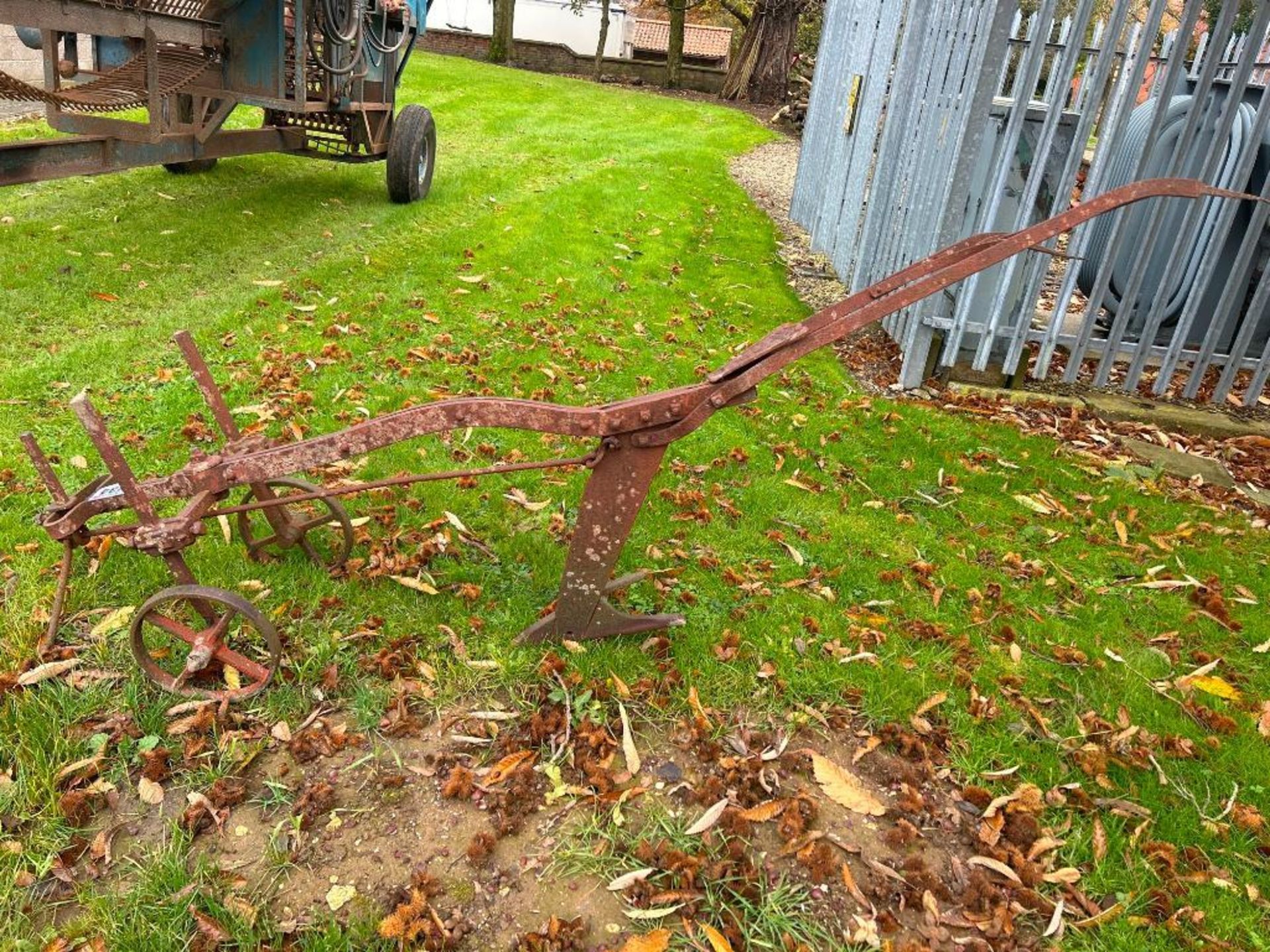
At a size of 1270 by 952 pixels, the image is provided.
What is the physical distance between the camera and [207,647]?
2.85 meters

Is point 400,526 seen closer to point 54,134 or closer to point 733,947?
point 733,947

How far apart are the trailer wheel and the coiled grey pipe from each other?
20.0 feet

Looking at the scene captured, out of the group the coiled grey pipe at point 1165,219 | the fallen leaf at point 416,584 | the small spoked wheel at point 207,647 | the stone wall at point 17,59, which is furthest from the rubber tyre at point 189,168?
the coiled grey pipe at point 1165,219

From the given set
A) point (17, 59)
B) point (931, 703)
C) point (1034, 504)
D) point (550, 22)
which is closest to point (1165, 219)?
point (1034, 504)

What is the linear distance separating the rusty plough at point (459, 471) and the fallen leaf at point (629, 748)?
0.38m

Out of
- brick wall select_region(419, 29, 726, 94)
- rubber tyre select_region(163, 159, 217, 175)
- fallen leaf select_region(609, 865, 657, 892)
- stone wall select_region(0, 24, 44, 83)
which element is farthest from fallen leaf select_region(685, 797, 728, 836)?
brick wall select_region(419, 29, 726, 94)

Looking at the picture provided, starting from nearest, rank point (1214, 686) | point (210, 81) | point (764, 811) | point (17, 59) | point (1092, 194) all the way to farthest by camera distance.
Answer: point (764, 811) → point (1214, 686) → point (1092, 194) → point (210, 81) → point (17, 59)

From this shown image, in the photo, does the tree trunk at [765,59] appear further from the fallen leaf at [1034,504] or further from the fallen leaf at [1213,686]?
the fallen leaf at [1213,686]

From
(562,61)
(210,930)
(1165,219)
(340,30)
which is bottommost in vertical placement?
(210,930)

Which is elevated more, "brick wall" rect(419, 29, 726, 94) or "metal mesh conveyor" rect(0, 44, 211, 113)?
"brick wall" rect(419, 29, 726, 94)

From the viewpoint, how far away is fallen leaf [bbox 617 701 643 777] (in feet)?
9.45

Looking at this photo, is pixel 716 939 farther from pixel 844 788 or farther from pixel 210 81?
pixel 210 81

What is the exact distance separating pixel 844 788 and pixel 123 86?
602cm

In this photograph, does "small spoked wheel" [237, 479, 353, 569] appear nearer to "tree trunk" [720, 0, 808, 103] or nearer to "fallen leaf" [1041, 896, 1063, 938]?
"fallen leaf" [1041, 896, 1063, 938]
